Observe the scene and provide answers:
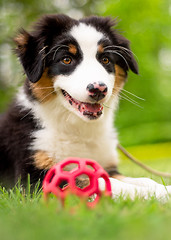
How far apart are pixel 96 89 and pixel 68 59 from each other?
554 millimetres

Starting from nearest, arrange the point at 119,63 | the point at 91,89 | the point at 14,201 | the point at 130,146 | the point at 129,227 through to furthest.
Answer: the point at 129,227 → the point at 14,201 → the point at 91,89 → the point at 119,63 → the point at 130,146

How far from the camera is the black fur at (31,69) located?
3174 millimetres

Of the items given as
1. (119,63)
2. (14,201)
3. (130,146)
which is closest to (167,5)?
(130,146)

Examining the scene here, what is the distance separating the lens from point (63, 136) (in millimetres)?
3365

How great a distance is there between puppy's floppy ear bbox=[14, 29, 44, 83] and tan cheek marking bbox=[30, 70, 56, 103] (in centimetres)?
16

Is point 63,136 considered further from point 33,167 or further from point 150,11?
→ point 150,11

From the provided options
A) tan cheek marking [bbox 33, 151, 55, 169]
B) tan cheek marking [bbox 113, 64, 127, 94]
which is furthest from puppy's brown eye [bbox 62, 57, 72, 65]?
tan cheek marking [bbox 33, 151, 55, 169]

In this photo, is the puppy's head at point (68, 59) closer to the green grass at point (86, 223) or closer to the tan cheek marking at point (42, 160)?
the tan cheek marking at point (42, 160)

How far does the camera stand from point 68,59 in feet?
10.4

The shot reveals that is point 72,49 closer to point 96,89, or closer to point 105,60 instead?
point 105,60

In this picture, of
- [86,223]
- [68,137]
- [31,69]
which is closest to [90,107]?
[68,137]

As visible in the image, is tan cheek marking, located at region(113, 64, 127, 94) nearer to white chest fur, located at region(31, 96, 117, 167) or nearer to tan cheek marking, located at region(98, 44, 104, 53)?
white chest fur, located at region(31, 96, 117, 167)

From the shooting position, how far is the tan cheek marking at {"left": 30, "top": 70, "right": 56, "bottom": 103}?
131 inches

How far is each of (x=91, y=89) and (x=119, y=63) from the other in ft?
3.22
